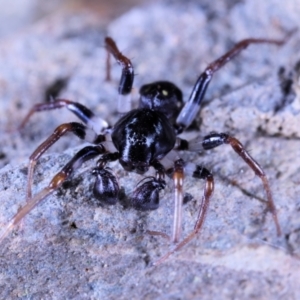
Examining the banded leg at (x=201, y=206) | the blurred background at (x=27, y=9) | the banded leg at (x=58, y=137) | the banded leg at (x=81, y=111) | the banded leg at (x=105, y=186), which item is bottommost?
the banded leg at (x=201, y=206)

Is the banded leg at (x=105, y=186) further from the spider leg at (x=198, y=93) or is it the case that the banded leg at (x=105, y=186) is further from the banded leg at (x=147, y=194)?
the spider leg at (x=198, y=93)

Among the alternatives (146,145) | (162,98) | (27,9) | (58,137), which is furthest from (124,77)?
(27,9)

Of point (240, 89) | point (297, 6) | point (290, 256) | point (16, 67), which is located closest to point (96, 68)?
point (16, 67)

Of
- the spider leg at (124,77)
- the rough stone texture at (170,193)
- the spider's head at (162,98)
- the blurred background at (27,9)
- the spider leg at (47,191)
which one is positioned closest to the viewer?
the spider leg at (47,191)

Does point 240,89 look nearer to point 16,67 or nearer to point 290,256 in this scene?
point 290,256

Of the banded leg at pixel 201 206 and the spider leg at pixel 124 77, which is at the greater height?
the spider leg at pixel 124 77

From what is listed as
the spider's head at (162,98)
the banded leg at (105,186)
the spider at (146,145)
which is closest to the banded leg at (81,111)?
the spider at (146,145)
